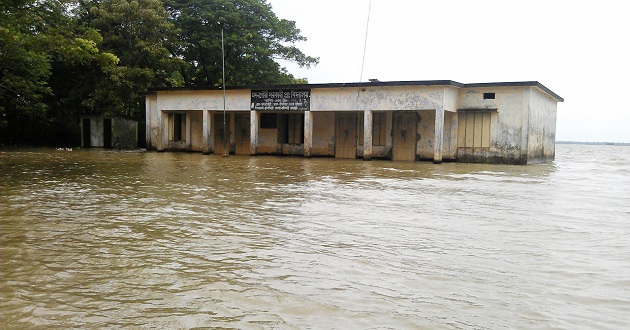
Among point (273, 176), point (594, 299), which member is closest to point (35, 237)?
point (594, 299)

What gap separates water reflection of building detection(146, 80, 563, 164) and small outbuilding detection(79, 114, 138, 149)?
9.23 ft

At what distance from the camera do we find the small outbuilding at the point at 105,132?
27438 millimetres

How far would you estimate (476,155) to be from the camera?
20.2 m

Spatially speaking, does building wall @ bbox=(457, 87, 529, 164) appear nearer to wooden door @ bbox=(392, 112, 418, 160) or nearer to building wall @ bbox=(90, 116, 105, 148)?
wooden door @ bbox=(392, 112, 418, 160)

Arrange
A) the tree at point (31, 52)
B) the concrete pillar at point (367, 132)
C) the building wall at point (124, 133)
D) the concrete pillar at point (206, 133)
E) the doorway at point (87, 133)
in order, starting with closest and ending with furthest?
the tree at point (31, 52) → the concrete pillar at point (367, 132) → the concrete pillar at point (206, 133) → the building wall at point (124, 133) → the doorway at point (87, 133)

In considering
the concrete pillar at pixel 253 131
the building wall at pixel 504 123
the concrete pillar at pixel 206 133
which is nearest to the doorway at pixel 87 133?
the concrete pillar at pixel 206 133

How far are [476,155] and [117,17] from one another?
18719mm

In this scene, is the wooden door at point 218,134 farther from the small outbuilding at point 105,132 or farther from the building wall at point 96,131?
the building wall at point 96,131

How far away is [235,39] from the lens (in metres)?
28.7

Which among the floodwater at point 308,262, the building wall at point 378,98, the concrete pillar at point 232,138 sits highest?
the building wall at point 378,98

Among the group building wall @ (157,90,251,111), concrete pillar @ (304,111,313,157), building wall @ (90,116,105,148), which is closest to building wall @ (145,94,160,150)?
building wall @ (157,90,251,111)

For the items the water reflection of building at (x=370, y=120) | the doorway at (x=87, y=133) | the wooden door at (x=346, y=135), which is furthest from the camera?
the doorway at (x=87, y=133)

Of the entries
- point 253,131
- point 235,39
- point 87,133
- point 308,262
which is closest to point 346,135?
point 253,131

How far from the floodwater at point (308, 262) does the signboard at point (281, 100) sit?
14151mm
